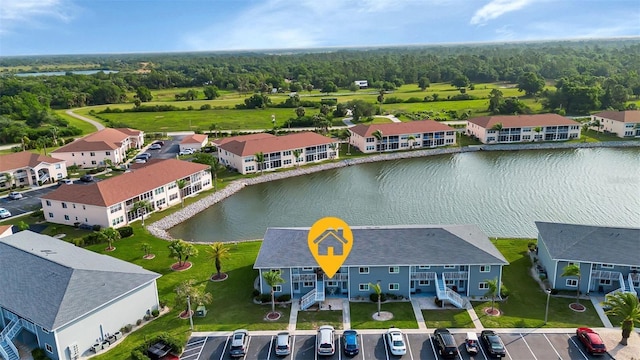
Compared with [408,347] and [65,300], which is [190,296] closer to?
[65,300]

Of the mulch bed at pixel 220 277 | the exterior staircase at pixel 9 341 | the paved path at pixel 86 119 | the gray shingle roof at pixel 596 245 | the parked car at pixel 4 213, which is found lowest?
the mulch bed at pixel 220 277

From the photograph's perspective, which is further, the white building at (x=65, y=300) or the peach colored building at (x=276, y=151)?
the peach colored building at (x=276, y=151)

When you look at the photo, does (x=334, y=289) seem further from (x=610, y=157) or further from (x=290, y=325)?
(x=610, y=157)

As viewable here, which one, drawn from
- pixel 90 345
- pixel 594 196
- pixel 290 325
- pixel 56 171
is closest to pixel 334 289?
pixel 290 325

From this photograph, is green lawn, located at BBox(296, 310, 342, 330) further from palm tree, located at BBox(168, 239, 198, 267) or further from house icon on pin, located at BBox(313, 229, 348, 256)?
palm tree, located at BBox(168, 239, 198, 267)

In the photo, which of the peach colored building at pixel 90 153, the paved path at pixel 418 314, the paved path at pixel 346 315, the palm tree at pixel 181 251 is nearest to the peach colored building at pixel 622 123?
the paved path at pixel 418 314

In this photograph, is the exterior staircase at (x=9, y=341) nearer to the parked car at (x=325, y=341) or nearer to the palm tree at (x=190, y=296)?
the palm tree at (x=190, y=296)
